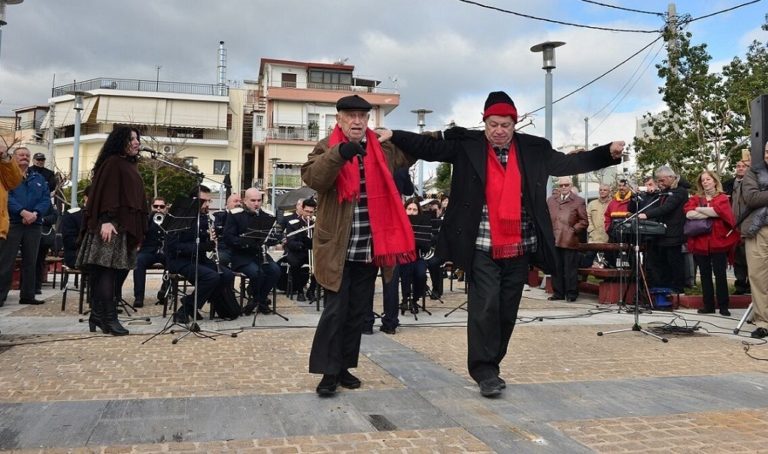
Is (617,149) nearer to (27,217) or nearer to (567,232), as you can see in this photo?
(567,232)

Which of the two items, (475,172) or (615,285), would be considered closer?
(475,172)

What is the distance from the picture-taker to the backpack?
308 inches

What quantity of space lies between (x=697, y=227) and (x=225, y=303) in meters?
6.50

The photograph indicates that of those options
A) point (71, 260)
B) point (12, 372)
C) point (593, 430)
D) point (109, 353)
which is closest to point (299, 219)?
point (71, 260)

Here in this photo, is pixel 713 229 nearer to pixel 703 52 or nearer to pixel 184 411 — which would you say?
pixel 184 411

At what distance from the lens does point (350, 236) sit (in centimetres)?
429

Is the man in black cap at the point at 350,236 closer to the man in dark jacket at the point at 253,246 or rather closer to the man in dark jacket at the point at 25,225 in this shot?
the man in dark jacket at the point at 253,246

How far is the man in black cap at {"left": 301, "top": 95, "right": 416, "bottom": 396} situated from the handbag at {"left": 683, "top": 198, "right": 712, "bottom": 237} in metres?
5.97

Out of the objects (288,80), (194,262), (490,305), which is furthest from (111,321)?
(288,80)

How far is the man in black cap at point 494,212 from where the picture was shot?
14.3ft

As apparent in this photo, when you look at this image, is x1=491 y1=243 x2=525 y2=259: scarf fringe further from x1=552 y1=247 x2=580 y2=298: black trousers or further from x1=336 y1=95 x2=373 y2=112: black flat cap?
x1=552 y1=247 x2=580 y2=298: black trousers

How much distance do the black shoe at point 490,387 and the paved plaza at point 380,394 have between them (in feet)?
0.19

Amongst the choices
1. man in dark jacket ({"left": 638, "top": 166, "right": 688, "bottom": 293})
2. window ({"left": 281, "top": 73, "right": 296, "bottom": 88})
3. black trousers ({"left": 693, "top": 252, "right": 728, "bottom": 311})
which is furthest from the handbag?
window ({"left": 281, "top": 73, "right": 296, "bottom": 88})

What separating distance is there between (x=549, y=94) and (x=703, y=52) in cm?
859
